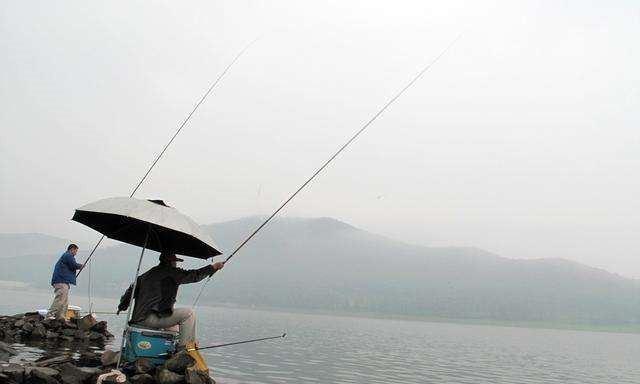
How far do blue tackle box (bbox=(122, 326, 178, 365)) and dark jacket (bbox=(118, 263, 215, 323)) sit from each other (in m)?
0.34

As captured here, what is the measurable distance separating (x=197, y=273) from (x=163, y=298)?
2.94ft

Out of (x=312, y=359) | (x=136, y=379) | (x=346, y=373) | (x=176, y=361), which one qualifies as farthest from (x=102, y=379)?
(x=312, y=359)

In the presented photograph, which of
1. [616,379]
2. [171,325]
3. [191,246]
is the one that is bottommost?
[616,379]

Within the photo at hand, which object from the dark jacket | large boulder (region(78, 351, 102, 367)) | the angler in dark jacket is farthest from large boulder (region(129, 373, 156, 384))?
large boulder (region(78, 351, 102, 367))

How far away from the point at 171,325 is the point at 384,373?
23281 mm

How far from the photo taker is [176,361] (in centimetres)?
1116

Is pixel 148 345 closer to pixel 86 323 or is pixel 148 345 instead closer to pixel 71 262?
pixel 71 262

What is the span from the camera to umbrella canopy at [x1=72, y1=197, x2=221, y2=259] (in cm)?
1070

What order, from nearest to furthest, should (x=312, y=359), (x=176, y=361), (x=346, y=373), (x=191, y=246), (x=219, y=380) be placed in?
(x=176, y=361) < (x=191, y=246) < (x=219, y=380) < (x=346, y=373) < (x=312, y=359)

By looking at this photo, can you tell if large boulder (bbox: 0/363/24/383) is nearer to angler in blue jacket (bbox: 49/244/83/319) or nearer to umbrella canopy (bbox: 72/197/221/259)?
umbrella canopy (bbox: 72/197/221/259)

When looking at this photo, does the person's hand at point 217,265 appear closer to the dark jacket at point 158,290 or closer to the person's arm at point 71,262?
the dark jacket at point 158,290

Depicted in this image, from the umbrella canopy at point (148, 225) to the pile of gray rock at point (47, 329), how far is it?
31.9 ft

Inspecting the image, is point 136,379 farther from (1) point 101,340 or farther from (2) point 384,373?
(2) point 384,373

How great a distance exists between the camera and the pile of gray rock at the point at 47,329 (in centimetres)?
1995
